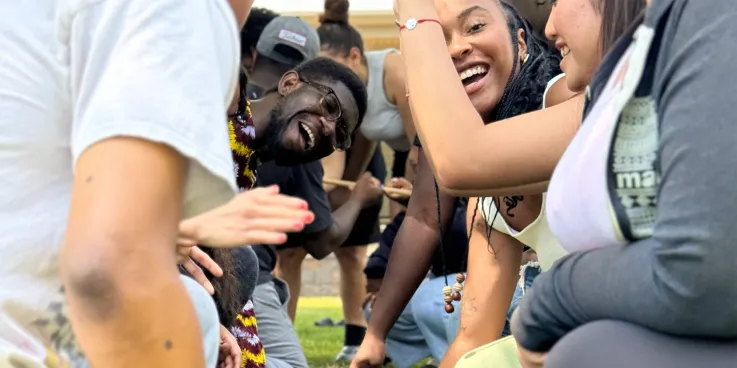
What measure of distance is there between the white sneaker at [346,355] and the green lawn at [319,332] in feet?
0.16

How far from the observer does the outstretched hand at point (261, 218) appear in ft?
4.32

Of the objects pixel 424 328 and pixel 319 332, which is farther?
pixel 319 332

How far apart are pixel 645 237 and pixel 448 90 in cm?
71

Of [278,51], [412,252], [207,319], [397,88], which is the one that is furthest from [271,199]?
[397,88]

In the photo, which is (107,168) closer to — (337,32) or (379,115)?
(379,115)

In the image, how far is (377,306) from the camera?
3277 mm

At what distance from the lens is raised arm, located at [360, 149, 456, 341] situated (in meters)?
3.26

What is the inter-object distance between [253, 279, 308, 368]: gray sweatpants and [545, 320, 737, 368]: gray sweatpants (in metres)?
2.26

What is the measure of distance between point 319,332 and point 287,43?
238 centimetres

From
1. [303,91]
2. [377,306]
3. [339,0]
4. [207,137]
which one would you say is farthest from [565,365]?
[339,0]

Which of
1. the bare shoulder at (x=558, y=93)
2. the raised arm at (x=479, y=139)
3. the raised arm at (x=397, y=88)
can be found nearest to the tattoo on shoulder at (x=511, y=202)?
the bare shoulder at (x=558, y=93)

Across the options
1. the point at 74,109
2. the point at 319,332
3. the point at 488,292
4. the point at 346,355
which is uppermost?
the point at 74,109

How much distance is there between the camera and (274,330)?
3.85 m

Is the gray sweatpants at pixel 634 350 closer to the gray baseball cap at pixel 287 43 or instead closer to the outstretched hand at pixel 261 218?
the outstretched hand at pixel 261 218
